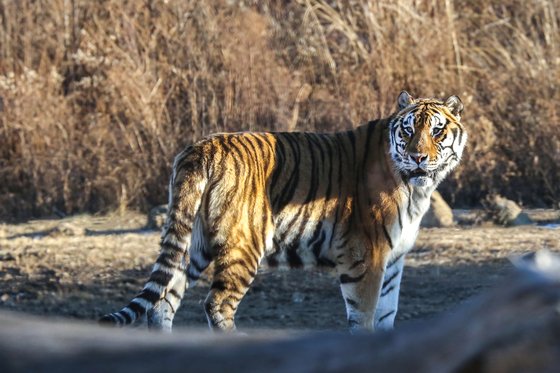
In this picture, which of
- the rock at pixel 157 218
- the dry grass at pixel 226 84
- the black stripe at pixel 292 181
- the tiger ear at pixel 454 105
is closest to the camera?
the black stripe at pixel 292 181

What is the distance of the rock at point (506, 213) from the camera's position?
11.1 meters

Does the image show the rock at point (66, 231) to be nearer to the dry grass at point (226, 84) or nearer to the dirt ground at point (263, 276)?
the dirt ground at point (263, 276)

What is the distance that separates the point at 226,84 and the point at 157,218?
7.34 ft

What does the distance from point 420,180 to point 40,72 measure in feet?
25.8

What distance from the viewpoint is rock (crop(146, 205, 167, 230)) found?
11.4 metres

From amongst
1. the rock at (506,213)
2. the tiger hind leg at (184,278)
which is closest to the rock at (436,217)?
the rock at (506,213)

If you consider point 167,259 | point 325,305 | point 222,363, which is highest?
point 222,363

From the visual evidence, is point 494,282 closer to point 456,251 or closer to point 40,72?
point 456,251

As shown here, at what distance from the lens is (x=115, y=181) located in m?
12.6

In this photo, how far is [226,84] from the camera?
1312cm

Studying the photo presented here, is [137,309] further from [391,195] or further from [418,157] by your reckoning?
[418,157]

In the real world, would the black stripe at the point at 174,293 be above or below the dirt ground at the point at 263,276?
above

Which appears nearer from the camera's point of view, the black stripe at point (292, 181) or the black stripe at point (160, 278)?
the black stripe at point (160, 278)

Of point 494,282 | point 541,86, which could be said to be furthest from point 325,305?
point 541,86
